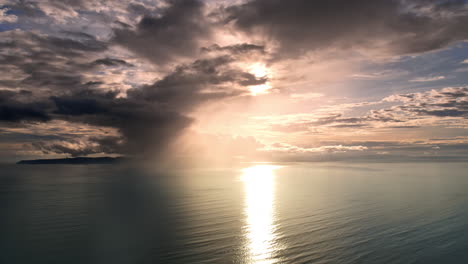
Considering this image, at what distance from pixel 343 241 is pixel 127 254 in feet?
93.1

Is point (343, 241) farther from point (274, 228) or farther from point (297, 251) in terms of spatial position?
point (274, 228)

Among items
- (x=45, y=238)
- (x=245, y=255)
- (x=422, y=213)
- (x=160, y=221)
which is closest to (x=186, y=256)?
(x=245, y=255)

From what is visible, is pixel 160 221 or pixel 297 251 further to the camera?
pixel 160 221

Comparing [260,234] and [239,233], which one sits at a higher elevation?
[239,233]

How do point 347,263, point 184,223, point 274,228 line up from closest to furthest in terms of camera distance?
1. point 347,263
2. point 274,228
3. point 184,223

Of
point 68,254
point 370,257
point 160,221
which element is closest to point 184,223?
point 160,221

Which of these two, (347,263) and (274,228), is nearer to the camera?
(347,263)

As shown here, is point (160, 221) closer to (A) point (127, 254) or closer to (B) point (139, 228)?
(B) point (139, 228)

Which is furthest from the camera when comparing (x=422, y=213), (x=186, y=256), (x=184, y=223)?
(x=422, y=213)

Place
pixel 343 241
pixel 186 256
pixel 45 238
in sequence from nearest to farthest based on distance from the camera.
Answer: pixel 186 256, pixel 343 241, pixel 45 238

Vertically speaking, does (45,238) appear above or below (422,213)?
above

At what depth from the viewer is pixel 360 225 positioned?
45.7 metres

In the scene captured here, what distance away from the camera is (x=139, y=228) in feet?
→ 150

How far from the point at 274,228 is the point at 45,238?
35351mm
